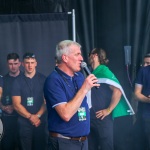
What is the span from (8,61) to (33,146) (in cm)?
126

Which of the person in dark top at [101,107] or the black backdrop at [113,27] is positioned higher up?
the black backdrop at [113,27]

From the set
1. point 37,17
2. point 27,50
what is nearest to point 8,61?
point 27,50

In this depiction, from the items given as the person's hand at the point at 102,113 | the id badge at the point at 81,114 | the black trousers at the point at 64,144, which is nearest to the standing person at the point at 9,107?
the person's hand at the point at 102,113

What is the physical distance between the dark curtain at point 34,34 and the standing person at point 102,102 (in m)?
0.85

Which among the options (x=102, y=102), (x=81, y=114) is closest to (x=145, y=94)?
(x=102, y=102)

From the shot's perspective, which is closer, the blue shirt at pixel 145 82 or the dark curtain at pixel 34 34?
the blue shirt at pixel 145 82

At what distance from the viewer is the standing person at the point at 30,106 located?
4.94 metres

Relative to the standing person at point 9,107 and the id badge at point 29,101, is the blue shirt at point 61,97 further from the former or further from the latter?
the standing person at point 9,107

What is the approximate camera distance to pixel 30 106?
196 inches

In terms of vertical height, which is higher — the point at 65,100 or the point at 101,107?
the point at 65,100

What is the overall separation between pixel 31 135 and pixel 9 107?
0.55 meters

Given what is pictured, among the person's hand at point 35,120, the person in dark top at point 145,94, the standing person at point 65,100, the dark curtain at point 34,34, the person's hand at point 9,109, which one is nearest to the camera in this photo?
the standing person at point 65,100

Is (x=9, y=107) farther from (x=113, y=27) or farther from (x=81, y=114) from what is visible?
(x=81, y=114)

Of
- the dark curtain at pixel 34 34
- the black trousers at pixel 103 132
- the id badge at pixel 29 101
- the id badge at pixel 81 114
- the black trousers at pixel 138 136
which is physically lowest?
the black trousers at pixel 138 136
